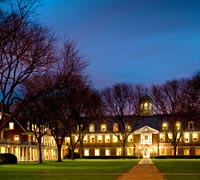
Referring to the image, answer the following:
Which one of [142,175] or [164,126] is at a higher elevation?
[164,126]

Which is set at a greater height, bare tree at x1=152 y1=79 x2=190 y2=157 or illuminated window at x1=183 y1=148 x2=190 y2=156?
bare tree at x1=152 y1=79 x2=190 y2=157

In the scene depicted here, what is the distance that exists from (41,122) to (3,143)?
49.3ft

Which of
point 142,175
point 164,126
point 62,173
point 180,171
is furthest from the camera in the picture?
point 164,126

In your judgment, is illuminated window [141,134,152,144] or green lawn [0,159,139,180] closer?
green lawn [0,159,139,180]

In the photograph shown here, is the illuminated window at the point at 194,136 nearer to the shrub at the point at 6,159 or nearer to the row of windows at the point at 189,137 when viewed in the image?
the row of windows at the point at 189,137

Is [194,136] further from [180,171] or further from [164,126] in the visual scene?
[180,171]

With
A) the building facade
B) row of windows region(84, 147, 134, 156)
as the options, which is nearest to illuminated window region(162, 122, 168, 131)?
the building facade

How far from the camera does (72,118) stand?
82.8m

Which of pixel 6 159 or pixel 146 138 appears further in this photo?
pixel 146 138

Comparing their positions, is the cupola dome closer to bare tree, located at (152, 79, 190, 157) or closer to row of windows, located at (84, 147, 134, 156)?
bare tree, located at (152, 79, 190, 157)

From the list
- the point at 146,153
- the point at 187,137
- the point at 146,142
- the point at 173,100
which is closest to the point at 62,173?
the point at 173,100

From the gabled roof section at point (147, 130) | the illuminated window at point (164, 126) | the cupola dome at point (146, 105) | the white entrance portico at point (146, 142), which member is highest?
the cupola dome at point (146, 105)

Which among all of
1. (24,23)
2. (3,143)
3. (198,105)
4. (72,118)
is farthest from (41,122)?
(24,23)

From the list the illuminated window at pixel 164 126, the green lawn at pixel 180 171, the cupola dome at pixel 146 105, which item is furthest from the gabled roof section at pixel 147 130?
the green lawn at pixel 180 171
